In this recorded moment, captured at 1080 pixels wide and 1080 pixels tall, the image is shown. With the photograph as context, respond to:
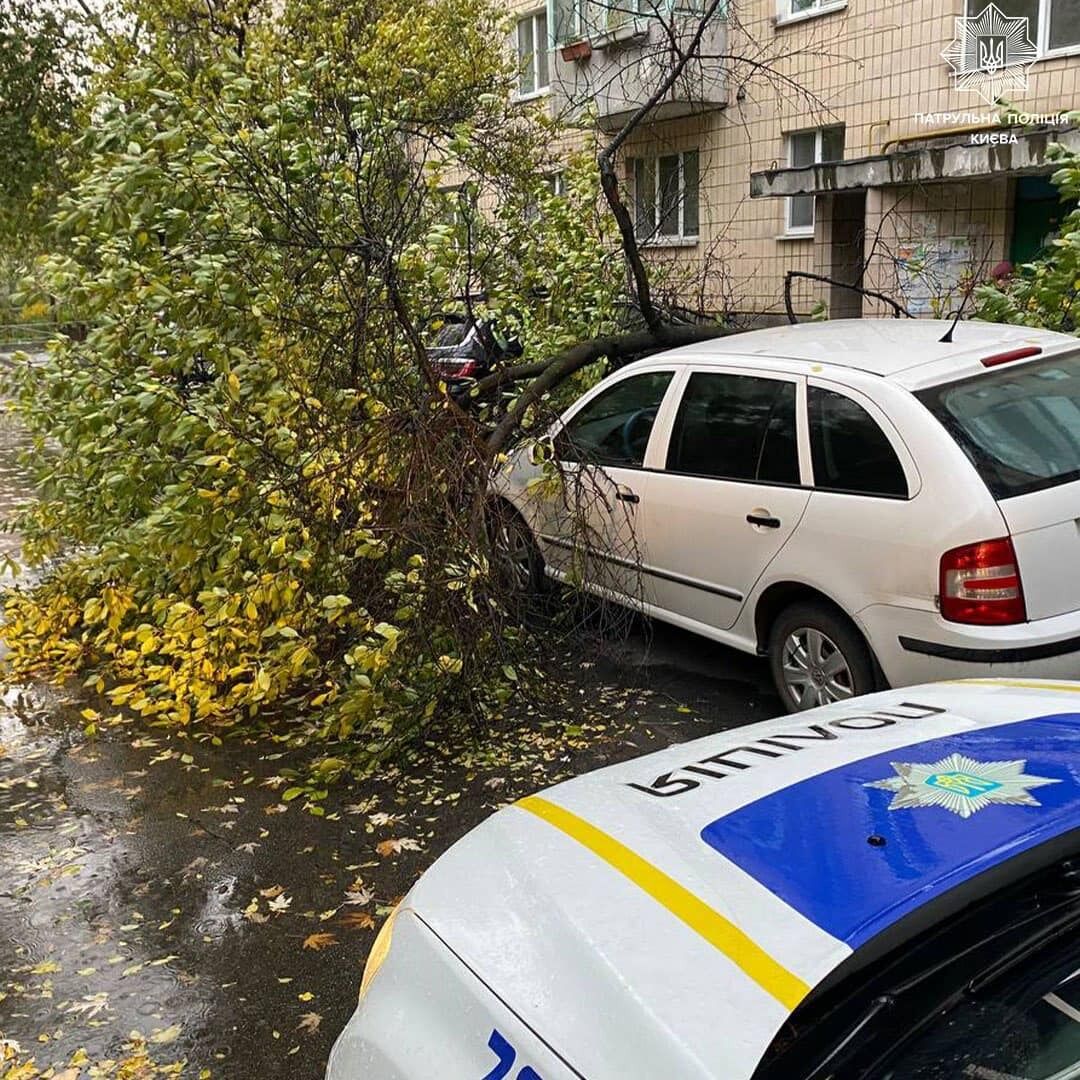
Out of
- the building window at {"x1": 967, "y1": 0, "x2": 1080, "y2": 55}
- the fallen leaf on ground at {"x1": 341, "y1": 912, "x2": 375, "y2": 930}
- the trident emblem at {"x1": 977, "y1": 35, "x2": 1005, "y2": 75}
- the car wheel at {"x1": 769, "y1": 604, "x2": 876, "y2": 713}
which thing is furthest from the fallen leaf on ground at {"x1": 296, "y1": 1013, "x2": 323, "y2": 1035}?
the trident emblem at {"x1": 977, "y1": 35, "x2": 1005, "y2": 75}

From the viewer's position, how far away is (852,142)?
15.4 meters

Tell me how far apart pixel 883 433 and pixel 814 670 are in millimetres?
1096

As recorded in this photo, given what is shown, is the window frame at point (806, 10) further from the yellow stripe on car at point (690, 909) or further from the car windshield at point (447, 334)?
the yellow stripe on car at point (690, 909)

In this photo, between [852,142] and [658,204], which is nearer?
[658,204]

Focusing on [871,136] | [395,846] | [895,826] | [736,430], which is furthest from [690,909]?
[871,136]

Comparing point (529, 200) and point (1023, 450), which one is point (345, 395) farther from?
point (529, 200)

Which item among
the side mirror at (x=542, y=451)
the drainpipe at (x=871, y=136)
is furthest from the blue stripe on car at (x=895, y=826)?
the drainpipe at (x=871, y=136)

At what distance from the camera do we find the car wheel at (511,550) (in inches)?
205

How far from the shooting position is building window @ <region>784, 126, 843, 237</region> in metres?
16.3

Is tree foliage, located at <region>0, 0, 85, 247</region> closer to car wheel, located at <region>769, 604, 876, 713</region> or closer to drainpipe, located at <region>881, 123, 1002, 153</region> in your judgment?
drainpipe, located at <region>881, 123, 1002, 153</region>

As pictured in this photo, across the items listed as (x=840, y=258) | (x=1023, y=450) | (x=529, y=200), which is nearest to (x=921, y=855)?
(x=1023, y=450)

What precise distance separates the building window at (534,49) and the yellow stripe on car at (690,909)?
2159 cm

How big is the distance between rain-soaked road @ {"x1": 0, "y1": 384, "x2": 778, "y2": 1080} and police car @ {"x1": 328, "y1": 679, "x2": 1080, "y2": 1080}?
1.40 m

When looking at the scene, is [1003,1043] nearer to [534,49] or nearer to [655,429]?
[655,429]
